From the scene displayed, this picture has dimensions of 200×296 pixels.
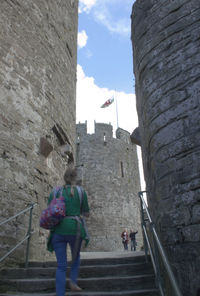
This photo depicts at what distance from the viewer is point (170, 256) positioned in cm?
249

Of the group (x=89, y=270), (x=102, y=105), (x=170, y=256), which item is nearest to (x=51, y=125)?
(x=89, y=270)

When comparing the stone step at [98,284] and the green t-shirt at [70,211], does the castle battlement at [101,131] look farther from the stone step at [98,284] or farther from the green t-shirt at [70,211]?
the green t-shirt at [70,211]

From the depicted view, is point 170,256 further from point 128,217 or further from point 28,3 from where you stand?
point 128,217

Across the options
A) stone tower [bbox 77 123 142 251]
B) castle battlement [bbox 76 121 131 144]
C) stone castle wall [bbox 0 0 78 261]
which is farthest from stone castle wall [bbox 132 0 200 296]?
castle battlement [bbox 76 121 131 144]

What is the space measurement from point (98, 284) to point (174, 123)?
1.87 meters

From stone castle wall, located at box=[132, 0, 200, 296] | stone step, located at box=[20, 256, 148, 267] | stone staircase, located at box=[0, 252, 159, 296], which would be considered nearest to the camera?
stone castle wall, located at box=[132, 0, 200, 296]

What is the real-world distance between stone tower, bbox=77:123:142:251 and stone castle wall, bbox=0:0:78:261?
9959mm

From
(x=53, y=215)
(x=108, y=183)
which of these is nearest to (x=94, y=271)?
(x=53, y=215)

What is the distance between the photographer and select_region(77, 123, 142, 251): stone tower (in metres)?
16.2

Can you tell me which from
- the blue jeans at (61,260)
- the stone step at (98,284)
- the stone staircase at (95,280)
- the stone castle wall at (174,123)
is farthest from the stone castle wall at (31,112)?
the stone castle wall at (174,123)

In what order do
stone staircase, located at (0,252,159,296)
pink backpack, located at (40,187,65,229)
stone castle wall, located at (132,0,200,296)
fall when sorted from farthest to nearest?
stone staircase, located at (0,252,159,296)
pink backpack, located at (40,187,65,229)
stone castle wall, located at (132,0,200,296)

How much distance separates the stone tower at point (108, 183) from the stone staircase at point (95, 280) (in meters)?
12.6

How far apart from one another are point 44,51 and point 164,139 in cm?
424

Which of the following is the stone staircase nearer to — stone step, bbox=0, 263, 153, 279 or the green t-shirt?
stone step, bbox=0, 263, 153, 279
